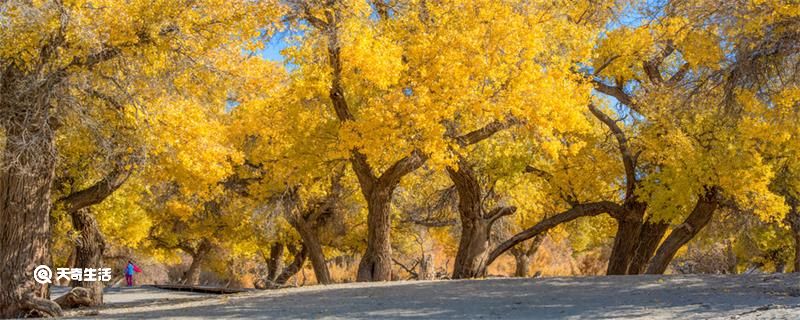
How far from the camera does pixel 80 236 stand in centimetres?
1920

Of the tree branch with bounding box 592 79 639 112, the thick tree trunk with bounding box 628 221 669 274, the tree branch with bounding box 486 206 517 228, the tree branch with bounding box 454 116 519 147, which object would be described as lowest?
the thick tree trunk with bounding box 628 221 669 274

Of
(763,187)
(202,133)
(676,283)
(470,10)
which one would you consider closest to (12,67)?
(202,133)

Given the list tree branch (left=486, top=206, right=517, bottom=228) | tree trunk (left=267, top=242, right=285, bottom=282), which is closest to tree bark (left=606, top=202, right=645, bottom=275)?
tree branch (left=486, top=206, right=517, bottom=228)

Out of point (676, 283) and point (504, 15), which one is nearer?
point (676, 283)

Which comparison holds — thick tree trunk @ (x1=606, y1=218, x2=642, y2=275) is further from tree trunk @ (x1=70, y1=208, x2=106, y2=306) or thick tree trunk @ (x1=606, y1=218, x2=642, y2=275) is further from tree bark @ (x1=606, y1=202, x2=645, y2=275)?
tree trunk @ (x1=70, y1=208, x2=106, y2=306)

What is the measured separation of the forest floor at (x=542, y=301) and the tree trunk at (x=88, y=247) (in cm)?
569

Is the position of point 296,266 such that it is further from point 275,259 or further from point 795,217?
point 795,217

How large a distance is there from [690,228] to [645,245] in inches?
50.8

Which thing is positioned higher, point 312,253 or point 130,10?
point 130,10

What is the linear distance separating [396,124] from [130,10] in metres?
4.92

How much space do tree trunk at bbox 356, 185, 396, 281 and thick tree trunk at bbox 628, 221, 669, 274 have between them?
6.26 m

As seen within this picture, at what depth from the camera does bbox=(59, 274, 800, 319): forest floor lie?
9.88 m

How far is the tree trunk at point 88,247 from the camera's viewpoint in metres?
19.0

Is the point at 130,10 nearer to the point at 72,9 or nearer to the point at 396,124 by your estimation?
the point at 72,9
